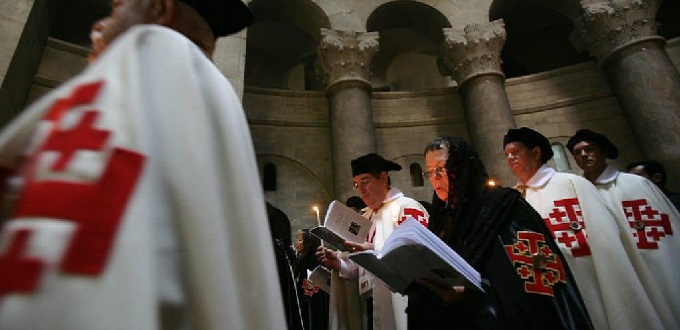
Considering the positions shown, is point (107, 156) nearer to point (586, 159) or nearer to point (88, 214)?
point (88, 214)

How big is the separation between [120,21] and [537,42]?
59.9 ft

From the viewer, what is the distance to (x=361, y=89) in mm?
10727

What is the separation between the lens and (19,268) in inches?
20.8

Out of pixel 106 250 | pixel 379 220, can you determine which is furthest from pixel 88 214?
pixel 379 220

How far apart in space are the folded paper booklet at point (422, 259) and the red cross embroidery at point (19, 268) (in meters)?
1.54

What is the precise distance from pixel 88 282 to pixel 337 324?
359cm

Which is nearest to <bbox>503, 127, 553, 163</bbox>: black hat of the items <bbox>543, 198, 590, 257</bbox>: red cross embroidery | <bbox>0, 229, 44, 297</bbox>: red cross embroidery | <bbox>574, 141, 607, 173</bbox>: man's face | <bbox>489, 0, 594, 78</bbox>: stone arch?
<bbox>543, 198, 590, 257</bbox>: red cross embroidery

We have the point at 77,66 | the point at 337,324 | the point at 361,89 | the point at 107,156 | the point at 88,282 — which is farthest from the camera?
the point at 361,89

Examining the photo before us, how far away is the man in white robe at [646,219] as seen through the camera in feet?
10.2

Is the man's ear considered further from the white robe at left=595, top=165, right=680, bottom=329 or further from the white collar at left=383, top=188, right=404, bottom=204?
the white robe at left=595, top=165, right=680, bottom=329

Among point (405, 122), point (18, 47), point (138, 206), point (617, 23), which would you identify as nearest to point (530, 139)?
point (138, 206)

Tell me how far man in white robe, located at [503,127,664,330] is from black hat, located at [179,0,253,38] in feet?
8.81

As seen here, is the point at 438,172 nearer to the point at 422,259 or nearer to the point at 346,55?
the point at 422,259

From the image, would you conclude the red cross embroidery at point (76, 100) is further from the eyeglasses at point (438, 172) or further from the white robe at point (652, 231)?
the white robe at point (652, 231)
